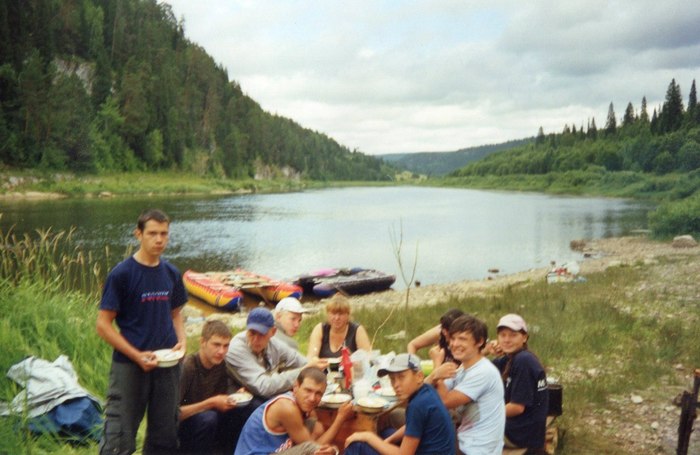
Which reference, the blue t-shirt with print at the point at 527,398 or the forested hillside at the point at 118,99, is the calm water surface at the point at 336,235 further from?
the blue t-shirt with print at the point at 527,398

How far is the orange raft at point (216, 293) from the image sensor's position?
683 inches

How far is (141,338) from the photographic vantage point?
13.2 feet

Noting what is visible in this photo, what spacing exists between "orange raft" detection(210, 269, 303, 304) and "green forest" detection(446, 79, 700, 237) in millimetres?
23343

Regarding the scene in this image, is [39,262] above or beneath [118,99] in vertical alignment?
beneath

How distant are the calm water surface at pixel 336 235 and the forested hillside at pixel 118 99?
16.0 meters

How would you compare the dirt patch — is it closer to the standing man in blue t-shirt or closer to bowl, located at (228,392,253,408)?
bowl, located at (228,392,253,408)

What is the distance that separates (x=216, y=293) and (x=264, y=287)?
1826 mm

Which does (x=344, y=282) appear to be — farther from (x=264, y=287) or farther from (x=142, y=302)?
(x=142, y=302)

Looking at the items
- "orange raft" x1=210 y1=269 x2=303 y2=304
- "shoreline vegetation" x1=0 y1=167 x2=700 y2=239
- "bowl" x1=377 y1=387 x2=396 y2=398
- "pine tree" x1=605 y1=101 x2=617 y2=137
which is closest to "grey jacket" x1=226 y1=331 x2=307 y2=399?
"bowl" x1=377 y1=387 x2=396 y2=398

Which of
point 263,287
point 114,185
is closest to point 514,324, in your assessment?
point 263,287

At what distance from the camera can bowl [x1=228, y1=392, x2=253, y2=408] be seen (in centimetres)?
439

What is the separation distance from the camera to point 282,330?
18.2 feet

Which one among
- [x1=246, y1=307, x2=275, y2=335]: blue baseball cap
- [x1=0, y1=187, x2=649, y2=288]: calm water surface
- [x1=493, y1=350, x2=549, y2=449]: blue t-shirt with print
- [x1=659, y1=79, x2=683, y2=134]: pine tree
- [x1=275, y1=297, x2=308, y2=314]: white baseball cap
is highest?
[x1=659, y1=79, x2=683, y2=134]: pine tree

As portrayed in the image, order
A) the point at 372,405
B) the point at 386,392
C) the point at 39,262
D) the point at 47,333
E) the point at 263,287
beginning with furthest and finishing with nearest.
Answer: the point at 263,287 → the point at 39,262 → the point at 47,333 → the point at 386,392 → the point at 372,405
